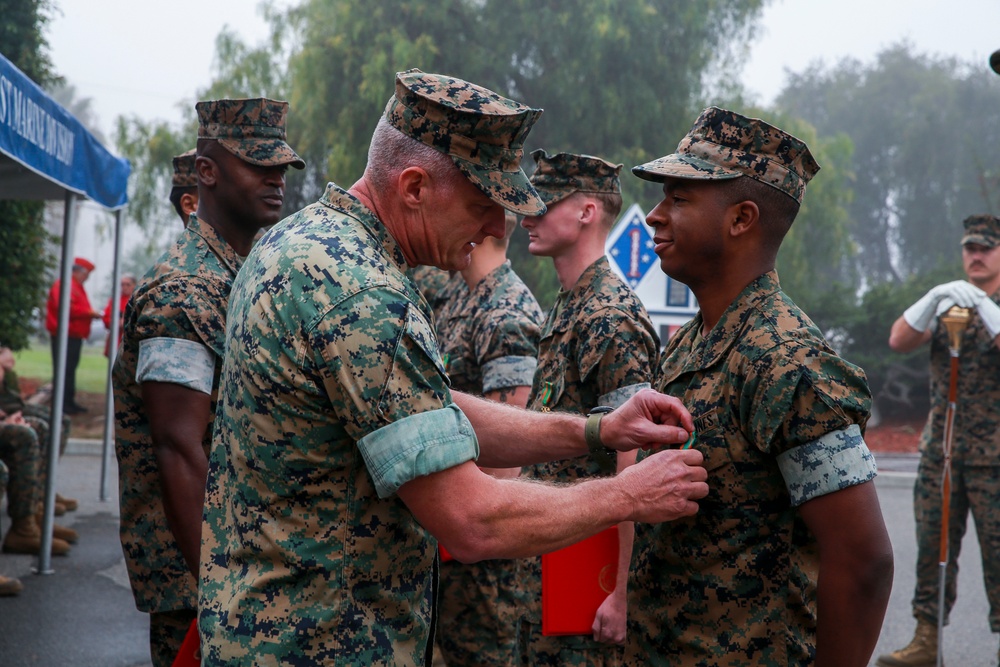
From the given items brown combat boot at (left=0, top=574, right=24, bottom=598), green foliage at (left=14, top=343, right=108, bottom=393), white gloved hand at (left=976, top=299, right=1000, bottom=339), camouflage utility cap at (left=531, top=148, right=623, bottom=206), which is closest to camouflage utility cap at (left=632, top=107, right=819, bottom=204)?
camouflage utility cap at (left=531, top=148, right=623, bottom=206)

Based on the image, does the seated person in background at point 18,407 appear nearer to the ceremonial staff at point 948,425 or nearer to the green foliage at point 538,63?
the ceremonial staff at point 948,425

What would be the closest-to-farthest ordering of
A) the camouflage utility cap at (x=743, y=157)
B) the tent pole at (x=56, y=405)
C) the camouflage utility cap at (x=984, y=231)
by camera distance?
1. the camouflage utility cap at (x=743, y=157)
2. the camouflage utility cap at (x=984, y=231)
3. the tent pole at (x=56, y=405)

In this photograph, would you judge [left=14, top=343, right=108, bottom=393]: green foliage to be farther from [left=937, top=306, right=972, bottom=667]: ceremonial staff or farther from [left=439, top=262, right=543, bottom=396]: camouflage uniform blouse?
[left=937, top=306, right=972, bottom=667]: ceremonial staff

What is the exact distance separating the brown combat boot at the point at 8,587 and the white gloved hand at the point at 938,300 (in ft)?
18.7

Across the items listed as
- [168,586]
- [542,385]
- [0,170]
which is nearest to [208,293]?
[168,586]

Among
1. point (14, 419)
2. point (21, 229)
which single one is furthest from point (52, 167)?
point (21, 229)

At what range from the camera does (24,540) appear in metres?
7.14

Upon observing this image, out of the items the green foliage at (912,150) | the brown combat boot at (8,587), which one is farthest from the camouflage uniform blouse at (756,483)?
the green foliage at (912,150)

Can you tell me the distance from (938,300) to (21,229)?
8.59 metres

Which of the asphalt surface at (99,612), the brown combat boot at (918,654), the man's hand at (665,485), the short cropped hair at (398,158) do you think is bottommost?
the asphalt surface at (99,612)

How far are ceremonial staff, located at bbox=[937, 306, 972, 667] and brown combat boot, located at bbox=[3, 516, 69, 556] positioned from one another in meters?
6.03

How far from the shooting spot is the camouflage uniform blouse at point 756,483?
2.13 metres

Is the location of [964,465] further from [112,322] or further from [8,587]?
[112,322]

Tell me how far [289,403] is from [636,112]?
18296 millimetres
